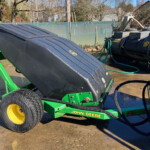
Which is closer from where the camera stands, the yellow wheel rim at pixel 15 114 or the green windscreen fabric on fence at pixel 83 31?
the yellow wheel rim at pixel 15 114

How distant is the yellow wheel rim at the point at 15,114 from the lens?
311 cm

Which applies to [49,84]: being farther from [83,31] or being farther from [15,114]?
[83,31]

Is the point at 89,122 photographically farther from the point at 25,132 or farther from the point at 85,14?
the point at 85,14

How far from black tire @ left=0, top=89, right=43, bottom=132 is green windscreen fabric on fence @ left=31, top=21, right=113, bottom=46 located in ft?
32.2

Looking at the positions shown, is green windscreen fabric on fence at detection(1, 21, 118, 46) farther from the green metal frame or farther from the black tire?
the green metal frame

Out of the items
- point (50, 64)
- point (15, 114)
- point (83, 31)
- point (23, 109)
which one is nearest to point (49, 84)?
point (50, 64)

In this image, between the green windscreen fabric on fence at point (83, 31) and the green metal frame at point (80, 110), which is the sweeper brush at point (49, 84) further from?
the green windscreen fabric on fence at point (83, 31)

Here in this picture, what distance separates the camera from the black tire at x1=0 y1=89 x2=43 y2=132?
290cm

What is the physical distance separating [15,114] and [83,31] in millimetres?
11608

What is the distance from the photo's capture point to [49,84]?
3076mm

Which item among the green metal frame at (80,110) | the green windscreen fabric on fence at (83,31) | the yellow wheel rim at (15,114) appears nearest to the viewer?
the green metal frame at (80,110)

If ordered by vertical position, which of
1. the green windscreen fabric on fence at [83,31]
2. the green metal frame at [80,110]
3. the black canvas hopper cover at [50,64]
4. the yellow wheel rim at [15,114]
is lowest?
the yellow wheel rim at [15,114]

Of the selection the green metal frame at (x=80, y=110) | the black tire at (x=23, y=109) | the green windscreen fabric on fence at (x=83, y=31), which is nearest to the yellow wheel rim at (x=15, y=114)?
the black tire at (x=23, y=109)

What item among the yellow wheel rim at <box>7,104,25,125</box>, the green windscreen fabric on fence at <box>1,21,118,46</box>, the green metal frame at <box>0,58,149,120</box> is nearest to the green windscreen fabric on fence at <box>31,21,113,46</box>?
the green windscreen fabric on fence at <box>1,21,118,46</box>
